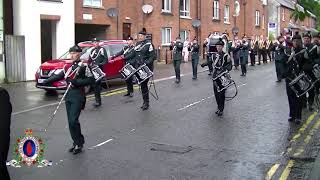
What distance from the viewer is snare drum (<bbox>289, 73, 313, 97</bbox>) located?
37.9ft

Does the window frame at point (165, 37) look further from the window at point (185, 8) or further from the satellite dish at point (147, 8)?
the window at point (185, 8)

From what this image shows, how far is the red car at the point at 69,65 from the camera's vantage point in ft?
55.8

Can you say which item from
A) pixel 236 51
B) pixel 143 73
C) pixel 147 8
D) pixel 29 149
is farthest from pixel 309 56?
pixel 147 8

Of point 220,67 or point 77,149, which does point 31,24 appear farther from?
point 77,149

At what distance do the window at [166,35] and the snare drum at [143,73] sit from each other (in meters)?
22.4

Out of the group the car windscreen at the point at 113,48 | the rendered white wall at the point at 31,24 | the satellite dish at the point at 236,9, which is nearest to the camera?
the car windscreen at the point at 113,48

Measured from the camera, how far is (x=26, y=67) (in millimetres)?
22375

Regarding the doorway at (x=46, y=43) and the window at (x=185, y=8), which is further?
the window at (x=185, y=8)

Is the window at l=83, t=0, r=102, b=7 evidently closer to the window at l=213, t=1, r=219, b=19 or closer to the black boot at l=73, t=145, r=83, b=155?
the window at l=213, t=1, r=219, b=19

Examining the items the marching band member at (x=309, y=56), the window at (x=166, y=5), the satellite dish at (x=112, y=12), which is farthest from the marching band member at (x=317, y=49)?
the window at (x=166, y=5)

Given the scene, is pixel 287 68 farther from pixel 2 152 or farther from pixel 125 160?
pixel 2 152

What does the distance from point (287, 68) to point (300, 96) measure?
673 millimetres

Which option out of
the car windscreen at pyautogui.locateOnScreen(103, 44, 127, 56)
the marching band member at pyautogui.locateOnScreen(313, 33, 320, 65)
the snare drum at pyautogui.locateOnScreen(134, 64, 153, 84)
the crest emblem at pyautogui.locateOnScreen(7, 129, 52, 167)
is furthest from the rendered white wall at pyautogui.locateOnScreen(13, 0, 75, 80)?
the crest emblem at pyautogui.locateOnScreen(7, 129, 52, 167)

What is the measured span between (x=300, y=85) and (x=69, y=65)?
745 centimetres
